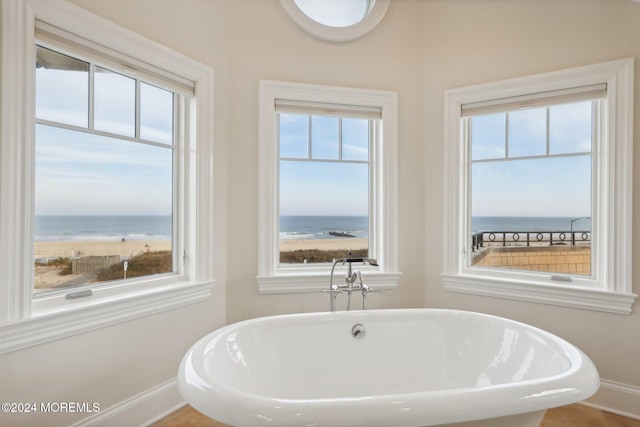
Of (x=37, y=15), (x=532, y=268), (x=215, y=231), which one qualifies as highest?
(x=37, y=15)

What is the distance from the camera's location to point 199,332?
2.14 meters

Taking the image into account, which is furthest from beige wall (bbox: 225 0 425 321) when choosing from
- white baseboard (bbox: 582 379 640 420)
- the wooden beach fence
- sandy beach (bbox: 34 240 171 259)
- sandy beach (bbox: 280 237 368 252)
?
white baseboard (bbox: 582 379 640 420)

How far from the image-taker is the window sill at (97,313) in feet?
4.47

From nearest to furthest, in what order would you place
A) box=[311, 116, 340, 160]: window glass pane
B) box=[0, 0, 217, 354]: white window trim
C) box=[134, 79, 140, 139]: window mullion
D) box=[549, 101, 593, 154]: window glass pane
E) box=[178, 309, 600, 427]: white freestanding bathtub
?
box=[178, 309, 600, 427]: white freestanding bathtub, box=[0, 0, 217, 354]: white window trim, box=[134, 79, 140, 139]: window mullion, box=[549, 101, 593, 154]: window glass pane, box=[311, 116, 340, 160]: window glass pane

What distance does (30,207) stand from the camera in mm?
1426

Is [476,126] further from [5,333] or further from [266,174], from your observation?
[5,333]

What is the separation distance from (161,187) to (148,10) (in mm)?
950

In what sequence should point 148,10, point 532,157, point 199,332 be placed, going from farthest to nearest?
point 532,157
point 199,332
point 148,10

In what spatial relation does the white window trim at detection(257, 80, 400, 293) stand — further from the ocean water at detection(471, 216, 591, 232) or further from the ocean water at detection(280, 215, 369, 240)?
the ocean water at detection(471, 216, 591, 232)

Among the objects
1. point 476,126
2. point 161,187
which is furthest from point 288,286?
point 476,126

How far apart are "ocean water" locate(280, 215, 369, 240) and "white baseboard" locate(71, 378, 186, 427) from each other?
1.15 meters

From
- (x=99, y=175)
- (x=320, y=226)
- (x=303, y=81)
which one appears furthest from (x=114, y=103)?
(x=320, y=226)

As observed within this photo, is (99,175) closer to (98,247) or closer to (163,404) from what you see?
(98,247)

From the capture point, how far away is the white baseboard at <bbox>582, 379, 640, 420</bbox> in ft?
6.41
